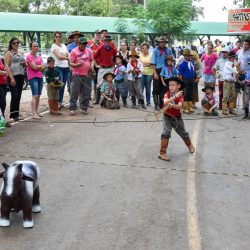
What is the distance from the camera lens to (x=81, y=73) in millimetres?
11203

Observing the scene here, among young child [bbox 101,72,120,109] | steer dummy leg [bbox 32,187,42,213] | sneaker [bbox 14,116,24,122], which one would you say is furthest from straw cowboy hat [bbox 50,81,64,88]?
steer dummy leg [bbox 32,187,42,213]

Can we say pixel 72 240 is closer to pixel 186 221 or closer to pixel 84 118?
pixel 186 221

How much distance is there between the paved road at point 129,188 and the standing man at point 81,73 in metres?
1.34

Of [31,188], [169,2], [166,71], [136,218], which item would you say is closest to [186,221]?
[136,218]

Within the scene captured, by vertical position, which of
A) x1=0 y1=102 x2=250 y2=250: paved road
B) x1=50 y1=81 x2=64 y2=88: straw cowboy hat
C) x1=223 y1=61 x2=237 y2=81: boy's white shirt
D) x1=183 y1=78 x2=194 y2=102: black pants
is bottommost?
x1=0 y1=102 x2=250 y2=250: paved road

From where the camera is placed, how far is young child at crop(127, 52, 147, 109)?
41.3ft

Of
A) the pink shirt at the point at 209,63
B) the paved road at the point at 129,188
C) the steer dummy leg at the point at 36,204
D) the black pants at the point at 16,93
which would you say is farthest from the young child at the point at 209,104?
the steer dummy leg at the point at 36,204

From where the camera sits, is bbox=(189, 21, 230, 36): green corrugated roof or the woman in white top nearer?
the woman in white top

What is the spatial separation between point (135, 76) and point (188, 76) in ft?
4.94

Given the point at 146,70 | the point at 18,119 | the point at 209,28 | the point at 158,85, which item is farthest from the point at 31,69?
the point at 209,28

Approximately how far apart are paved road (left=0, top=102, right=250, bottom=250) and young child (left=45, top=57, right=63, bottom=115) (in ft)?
3.51

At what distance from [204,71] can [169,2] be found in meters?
16.0

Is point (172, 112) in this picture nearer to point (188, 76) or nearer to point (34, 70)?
point (34, 70)

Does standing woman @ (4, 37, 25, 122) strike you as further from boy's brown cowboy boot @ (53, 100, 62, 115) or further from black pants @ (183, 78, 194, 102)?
black pants @ (183, 78, 194, 102)
